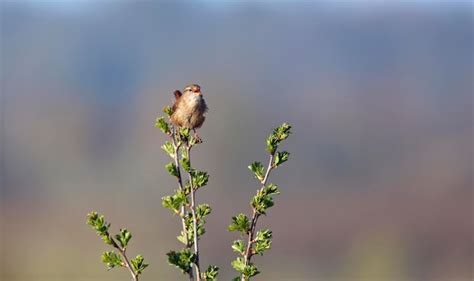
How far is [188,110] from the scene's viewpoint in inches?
248

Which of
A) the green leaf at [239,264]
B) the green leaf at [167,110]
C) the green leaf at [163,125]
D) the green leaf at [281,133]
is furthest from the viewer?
the green leaf at [167,110]

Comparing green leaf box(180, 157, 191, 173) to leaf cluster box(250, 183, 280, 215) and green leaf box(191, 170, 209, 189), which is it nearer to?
green leaf box(191, 170, 209, 189)

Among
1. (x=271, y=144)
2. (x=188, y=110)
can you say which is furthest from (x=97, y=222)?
(x=188, y=110)

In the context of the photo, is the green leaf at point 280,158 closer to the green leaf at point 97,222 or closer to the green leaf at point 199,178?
the green leaf at point 199,178

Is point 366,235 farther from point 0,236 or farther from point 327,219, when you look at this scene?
point 0,236

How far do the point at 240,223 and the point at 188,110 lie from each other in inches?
64.2

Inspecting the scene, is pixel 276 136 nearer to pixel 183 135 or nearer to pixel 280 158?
pixel 280 158

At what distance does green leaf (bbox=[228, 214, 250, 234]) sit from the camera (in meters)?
4.82

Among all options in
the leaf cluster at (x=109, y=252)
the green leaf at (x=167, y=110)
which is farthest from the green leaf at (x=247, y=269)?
the green leaf at (x=167, y=110)

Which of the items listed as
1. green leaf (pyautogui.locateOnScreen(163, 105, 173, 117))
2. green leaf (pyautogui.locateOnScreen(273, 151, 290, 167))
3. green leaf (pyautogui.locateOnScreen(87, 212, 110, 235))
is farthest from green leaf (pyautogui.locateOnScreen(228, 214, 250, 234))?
green leaf (pyautogui.locateOnScreen(163, 105, 173, 117))

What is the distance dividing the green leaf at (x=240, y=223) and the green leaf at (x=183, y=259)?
0.33 meters

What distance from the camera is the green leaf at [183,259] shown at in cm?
458

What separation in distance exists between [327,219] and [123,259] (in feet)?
355

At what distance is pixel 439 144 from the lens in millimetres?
171500
